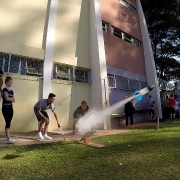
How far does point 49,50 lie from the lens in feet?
37.4

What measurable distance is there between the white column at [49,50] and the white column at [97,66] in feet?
7.62

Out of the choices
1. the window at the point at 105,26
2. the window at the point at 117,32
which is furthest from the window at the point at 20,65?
the window at the point at 117,32

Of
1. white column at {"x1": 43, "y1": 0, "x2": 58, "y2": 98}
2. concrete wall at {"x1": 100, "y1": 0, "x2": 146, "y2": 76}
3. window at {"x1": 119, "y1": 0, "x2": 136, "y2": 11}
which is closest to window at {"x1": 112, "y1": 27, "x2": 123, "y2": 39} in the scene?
concrete wall at {"x1": 100, "y1": 0, "x2": 146, "y2": 76}

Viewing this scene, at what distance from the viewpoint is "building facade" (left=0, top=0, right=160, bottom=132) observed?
1048cm

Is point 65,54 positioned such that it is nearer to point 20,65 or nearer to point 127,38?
point 20,65

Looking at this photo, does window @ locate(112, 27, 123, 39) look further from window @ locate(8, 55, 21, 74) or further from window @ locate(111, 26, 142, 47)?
window @ locate(8, 55, 21, 74)

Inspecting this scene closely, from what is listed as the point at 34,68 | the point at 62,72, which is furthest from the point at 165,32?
the point at 34,68

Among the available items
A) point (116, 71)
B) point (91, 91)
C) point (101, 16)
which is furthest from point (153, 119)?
point (101, 16)

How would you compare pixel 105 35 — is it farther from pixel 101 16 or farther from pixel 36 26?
pixel 36 26

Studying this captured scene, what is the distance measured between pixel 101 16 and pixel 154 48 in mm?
11539

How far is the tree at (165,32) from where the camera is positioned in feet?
74.5

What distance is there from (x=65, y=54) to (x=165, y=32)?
47.4 feet

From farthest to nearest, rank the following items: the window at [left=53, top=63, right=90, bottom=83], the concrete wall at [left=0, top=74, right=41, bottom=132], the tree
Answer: the tree → the window at [left=53, top=63, right=90, bottom=83] → the concrete wall at [left=0, top=74, right=41, bottom=132]

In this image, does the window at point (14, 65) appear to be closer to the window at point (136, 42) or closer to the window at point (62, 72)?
the window at point (62, 72)
